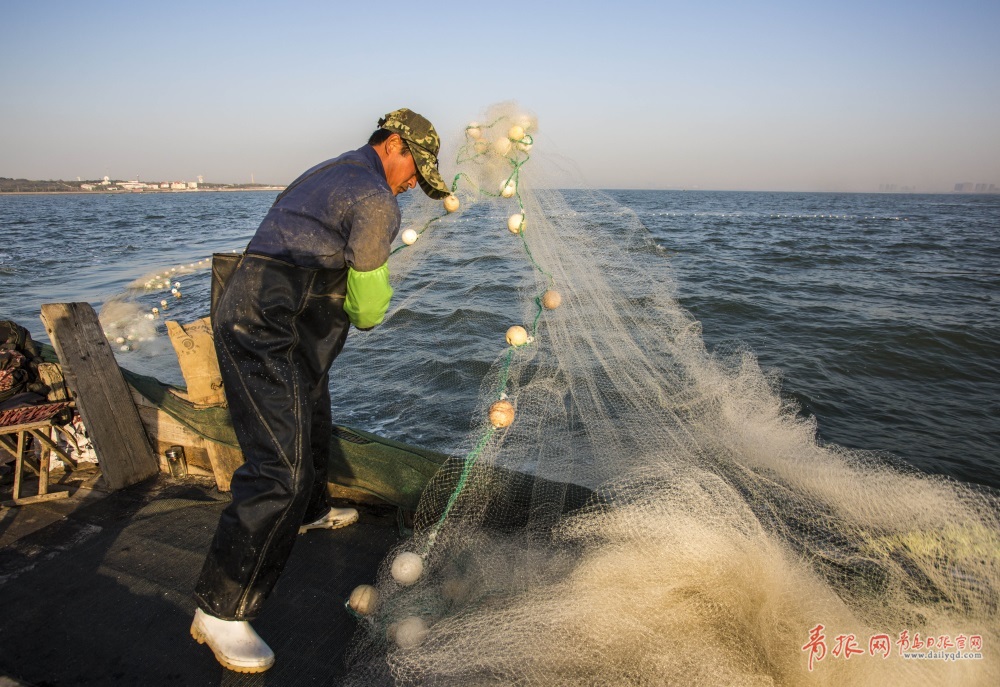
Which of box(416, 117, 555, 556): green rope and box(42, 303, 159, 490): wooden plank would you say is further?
box(42, 303, 159, 490): wooden plank

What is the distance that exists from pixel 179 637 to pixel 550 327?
252 cm

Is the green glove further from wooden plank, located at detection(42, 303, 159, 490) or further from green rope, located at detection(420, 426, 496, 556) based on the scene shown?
wooden plank, located at detection(42, 303, 159, 490)

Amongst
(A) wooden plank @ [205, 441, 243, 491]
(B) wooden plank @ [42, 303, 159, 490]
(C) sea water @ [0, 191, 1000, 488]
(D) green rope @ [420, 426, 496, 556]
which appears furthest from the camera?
(C) sea water @ [0, 191, 1000, 488]

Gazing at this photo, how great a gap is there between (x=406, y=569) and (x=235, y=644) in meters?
0.67

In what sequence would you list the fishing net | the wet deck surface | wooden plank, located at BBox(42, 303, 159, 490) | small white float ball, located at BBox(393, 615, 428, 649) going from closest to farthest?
the fishing net < small white float ball, located at BBox(393, 615, 428, 649) < the wet deck surface < wooden plank, located at BBox(42, 303, 159, 490)

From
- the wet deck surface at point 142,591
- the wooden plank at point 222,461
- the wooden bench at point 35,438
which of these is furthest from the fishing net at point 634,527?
the wooden bench at point 35,438

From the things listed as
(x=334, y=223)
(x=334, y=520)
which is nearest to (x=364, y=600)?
(x=334, y=520)

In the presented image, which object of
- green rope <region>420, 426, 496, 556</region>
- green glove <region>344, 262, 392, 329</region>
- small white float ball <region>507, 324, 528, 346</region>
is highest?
green glove <region>344, 262, 392, 329</region>

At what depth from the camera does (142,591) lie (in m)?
2.46

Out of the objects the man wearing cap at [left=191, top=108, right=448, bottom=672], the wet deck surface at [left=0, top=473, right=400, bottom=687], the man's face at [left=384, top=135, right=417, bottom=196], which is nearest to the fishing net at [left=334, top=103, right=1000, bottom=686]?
the wet deck surface at [left=0, top=473, right=400, bottom=687]

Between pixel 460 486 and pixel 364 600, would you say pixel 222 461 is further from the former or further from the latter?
pixel 460 486

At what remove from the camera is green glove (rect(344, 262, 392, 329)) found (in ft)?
6.65

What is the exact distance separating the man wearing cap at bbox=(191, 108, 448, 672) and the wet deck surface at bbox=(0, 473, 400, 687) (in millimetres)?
173

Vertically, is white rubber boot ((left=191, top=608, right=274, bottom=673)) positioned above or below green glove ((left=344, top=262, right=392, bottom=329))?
below
